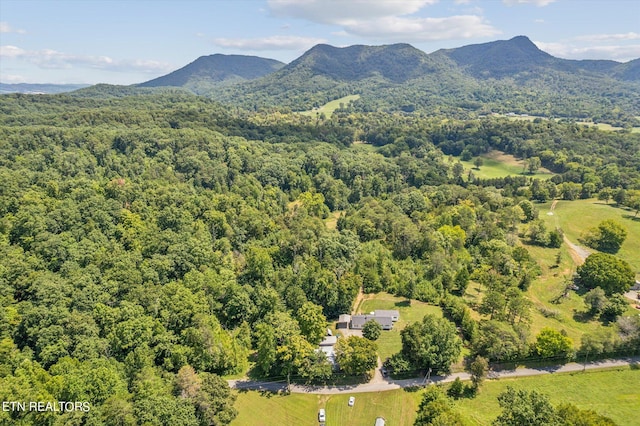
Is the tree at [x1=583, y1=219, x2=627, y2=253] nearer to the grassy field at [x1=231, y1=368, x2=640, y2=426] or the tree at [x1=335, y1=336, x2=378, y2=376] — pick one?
the grassy field at [x1=231, y1=368, x2=640, y2=426]

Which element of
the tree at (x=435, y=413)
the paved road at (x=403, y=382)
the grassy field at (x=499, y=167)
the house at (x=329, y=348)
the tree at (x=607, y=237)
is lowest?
the paved road at (x=403, y=382)

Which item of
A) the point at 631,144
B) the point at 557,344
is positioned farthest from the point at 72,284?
the point at 631,144

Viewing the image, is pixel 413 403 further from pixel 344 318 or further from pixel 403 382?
pixel 344 318

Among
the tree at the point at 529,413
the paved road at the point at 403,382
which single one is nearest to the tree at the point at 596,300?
the paved road at the point at 403,382

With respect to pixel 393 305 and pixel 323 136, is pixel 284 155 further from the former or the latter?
pixel 393 305

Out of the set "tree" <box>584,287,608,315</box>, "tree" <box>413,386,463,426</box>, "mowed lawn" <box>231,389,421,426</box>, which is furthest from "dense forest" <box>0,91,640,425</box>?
"tree" <box>413,386,463,426</box>

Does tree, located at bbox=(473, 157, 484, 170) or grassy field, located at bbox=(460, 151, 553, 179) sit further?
tree, located at bbox=(473, 157, 484, 170)

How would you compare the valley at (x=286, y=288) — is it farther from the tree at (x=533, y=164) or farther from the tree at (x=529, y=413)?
the tree at (x=533, y=164)

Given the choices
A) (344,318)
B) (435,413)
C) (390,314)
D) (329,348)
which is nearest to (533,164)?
(390,314)
